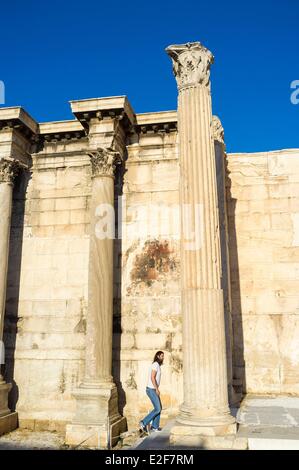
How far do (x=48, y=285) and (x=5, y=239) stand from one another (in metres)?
1.77

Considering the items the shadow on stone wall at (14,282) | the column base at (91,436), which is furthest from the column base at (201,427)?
the shadow on stone wall at (14,282)

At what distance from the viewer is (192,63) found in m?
9.20

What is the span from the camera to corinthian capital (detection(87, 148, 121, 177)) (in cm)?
1201

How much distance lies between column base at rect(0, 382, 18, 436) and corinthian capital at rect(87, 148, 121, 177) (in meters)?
6.11

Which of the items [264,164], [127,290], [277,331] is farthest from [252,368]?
[264,164]

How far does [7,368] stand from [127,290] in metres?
3.95

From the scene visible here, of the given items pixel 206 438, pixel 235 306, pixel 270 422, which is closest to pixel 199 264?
pixel 206 438

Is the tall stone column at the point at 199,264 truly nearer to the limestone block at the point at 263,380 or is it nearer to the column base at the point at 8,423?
the limestone block at the point at 263,380

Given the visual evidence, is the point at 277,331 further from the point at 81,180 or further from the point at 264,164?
the point at 81,180

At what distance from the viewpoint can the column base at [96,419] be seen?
10.0m

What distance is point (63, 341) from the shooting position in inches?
474

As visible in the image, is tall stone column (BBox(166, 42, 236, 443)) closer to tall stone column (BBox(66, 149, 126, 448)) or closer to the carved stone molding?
tall stone column (BBox(66, 149, 126, 448))

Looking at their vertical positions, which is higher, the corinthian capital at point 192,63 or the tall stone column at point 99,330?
the corinthian capital at point 192,63
